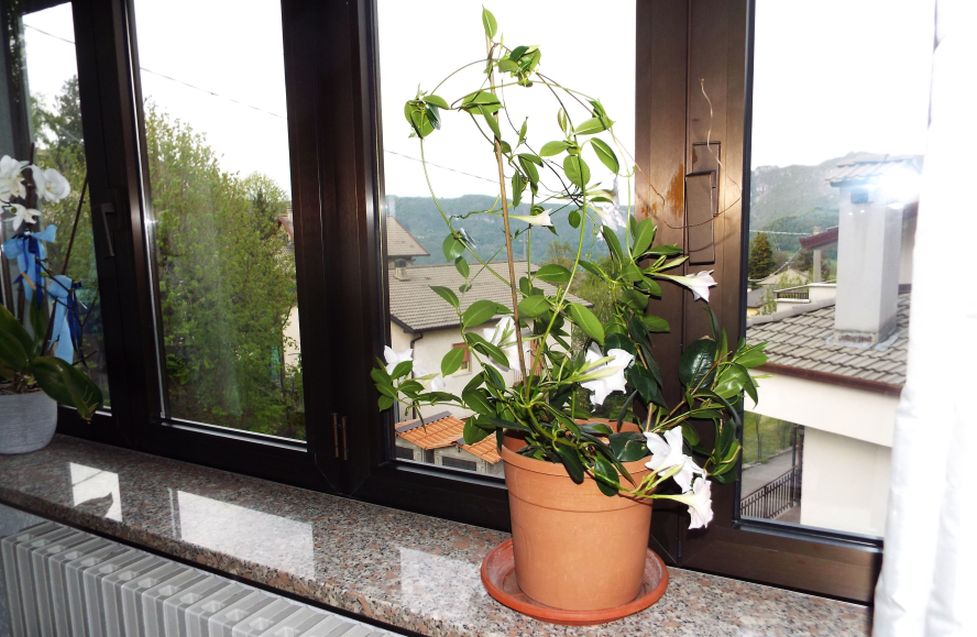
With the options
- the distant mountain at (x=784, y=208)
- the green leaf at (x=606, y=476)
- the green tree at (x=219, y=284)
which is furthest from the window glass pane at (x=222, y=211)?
the green leaf at (x=606, y=476)

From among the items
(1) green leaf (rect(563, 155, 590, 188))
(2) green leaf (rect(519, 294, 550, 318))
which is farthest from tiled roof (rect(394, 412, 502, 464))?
(1) green leaf (rect(563, 155, 590, 188))

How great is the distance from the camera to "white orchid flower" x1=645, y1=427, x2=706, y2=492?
0.75 m

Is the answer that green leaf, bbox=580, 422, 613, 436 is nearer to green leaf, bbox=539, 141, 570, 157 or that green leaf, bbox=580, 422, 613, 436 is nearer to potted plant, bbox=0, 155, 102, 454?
green leaf, bbox=539, 141, 570, 157

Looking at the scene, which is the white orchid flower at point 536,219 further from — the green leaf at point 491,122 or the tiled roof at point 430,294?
the tiled roof at point 430,294

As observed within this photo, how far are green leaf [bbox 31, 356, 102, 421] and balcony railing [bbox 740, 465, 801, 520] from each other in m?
1.43

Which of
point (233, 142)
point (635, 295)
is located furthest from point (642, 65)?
point (233, 142)

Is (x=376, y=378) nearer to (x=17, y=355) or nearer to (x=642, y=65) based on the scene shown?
(x=642, y=65)

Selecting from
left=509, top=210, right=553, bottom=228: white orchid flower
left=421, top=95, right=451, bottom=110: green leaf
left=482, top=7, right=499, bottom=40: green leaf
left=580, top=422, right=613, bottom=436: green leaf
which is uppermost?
left=482, top=7, right=499, bottom=40: green leaf

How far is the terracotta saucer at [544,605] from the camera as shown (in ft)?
2.84

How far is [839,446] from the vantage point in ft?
3.00

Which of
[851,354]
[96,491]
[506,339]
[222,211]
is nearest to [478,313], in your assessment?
[506,339]

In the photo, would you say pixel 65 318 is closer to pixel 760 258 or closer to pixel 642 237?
pixel 642 237

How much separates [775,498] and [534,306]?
0.49 meters

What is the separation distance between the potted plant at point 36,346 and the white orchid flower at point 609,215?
1312 millimetres
